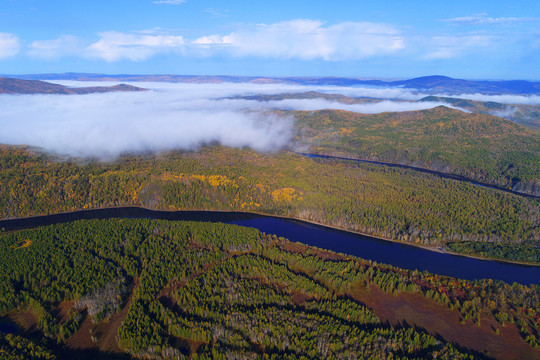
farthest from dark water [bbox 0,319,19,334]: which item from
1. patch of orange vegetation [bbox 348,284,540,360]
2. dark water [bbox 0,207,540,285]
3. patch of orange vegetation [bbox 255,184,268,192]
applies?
patch of orange vegetation [bbox 255,184,268,192]

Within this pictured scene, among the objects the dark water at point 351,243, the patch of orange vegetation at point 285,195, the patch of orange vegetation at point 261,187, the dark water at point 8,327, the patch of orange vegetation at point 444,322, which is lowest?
the dark water at point 351,243

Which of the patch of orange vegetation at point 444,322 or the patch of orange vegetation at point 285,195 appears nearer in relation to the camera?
the patch of orange vegetation at point 444,322

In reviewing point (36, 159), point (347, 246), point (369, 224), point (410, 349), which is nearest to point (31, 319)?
point (410, 349)

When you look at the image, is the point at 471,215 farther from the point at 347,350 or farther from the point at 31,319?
the point at 31,319

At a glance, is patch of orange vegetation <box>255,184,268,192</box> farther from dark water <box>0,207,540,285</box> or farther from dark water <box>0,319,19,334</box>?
dark water <box>0,319,19,334</box>

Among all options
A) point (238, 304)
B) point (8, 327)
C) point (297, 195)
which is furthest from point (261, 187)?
point (8, 327)

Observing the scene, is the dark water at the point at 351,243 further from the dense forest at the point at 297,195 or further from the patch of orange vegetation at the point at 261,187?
the patch of orange vegetation at the point at 261,187

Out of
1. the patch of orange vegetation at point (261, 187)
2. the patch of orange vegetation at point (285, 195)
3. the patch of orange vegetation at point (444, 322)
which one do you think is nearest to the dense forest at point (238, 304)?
the patch of orange vegetation at point (444, 322)
